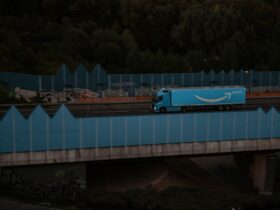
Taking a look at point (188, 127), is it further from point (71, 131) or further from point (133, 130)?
point (71, 131)

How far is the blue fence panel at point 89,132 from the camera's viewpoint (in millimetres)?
38250

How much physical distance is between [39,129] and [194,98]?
67.3 ft

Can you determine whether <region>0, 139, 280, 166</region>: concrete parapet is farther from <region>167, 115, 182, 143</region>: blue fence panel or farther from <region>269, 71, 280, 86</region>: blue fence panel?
<region>269, 71, 280, 86</region>: blue fence panel

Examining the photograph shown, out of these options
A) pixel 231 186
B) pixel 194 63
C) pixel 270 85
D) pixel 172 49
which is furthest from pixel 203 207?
pixel 172 49

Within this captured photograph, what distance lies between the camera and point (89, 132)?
38.4m

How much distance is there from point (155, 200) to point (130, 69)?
5126 cm

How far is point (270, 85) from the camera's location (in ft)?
234

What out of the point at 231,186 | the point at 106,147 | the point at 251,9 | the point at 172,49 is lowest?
the point at 231,186

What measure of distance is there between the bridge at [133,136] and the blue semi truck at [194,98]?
10369 millimetres

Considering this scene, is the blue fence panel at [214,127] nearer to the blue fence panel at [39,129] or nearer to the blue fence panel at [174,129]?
the blue fence panel at [174,129]

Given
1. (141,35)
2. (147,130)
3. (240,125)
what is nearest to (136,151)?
(147,130)

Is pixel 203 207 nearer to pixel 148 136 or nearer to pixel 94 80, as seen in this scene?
pixel 148 136

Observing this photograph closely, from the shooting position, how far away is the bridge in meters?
36.7

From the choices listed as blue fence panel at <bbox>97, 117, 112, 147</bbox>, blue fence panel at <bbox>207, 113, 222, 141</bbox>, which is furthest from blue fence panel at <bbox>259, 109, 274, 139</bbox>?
blue fence panel at <bbox>97, 117, 112, 147</bbox>
